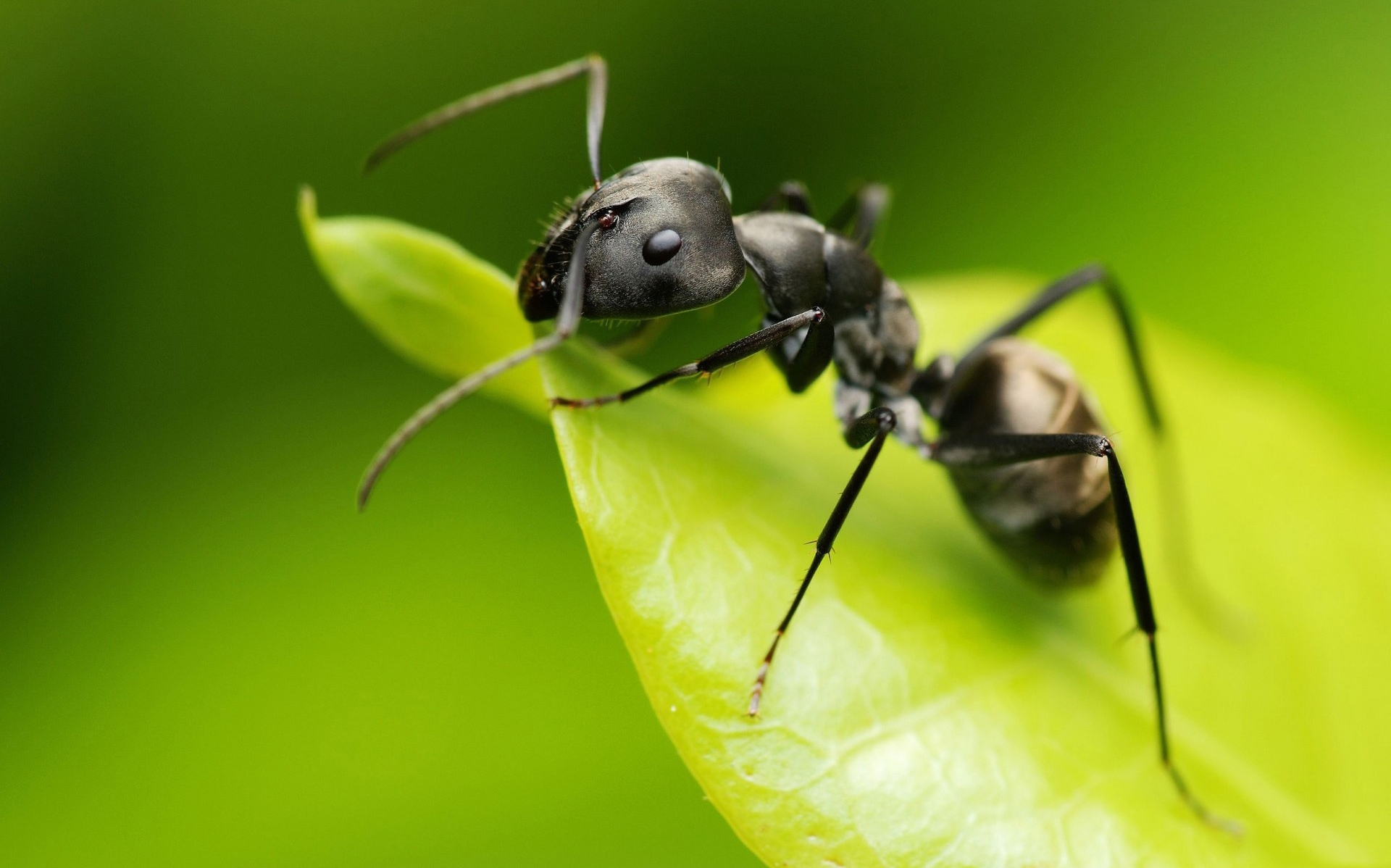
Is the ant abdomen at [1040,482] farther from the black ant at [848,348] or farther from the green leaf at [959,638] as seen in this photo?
the green leaf at [959,638]

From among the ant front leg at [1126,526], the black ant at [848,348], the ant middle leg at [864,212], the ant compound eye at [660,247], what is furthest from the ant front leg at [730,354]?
the ant middle leg at [864,212]

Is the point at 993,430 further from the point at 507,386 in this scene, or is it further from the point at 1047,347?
the point at 507,386

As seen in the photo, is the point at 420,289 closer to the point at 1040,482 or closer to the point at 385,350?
the point at 1040,482

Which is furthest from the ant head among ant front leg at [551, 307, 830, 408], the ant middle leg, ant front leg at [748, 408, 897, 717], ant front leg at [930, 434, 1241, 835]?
the ant middle leg

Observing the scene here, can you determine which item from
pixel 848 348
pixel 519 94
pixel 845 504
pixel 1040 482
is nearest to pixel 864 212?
pixel 848 348

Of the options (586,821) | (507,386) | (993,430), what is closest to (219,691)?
(586,821)
